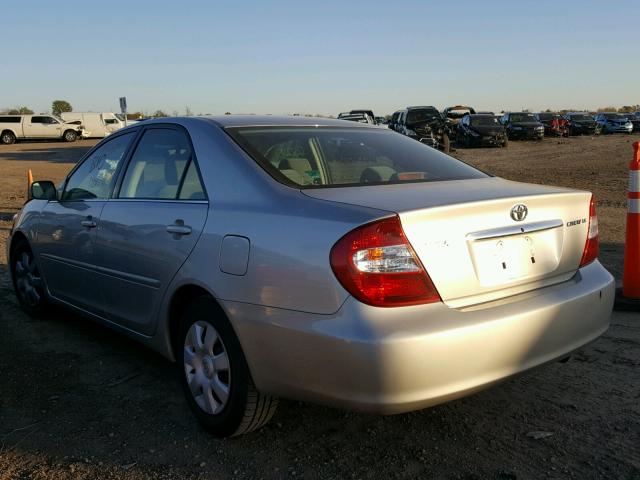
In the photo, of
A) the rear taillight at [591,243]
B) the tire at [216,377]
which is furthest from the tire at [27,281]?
the rear taillight at [591,243]

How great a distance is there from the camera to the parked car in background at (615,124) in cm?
4044

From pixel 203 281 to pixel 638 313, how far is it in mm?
3486

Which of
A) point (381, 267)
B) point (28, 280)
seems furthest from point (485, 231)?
point (28, 280)

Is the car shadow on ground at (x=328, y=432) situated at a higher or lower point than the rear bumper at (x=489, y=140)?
lower

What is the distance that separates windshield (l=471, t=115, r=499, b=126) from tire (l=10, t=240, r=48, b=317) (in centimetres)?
2654

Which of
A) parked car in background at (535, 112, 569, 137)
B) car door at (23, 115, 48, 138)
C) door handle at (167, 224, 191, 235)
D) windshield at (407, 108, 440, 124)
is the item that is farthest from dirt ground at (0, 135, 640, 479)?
car door at (23, 115, 48, 138)

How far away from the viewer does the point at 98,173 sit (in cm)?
434

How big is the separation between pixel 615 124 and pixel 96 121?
112 feet

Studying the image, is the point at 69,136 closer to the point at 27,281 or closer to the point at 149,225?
the point at 27,281

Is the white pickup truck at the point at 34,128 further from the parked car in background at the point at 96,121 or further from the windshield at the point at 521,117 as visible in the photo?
the windshield at the point at 521,117

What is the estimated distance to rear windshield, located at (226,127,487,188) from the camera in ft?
10.4

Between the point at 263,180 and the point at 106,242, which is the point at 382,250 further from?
the point at 106,242

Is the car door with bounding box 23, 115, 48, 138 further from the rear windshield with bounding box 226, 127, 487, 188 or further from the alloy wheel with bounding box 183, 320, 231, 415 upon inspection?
the alloy wheel with bounding box 183, 320, 231, 415

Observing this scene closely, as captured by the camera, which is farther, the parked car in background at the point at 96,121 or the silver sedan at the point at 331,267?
the parked car in background at the point at 96,121
